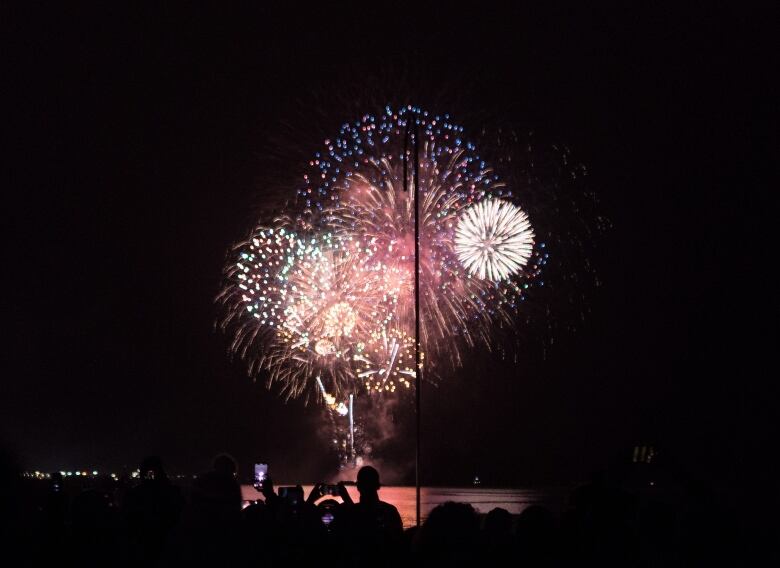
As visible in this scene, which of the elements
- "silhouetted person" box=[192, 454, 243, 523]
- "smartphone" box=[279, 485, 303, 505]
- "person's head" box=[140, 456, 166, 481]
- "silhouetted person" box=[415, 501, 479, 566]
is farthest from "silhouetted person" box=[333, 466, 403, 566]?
"smartphone" box=[279, 485, 303, 505]

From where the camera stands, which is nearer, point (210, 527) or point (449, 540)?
point (449, 540)

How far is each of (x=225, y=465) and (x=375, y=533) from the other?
1167 mm

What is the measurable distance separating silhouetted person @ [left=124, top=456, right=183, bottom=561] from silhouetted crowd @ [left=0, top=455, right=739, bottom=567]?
0.01 metres

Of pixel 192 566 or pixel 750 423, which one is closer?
pixel 192 566

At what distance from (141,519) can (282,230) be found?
1015 inches

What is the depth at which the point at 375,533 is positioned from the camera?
820cm

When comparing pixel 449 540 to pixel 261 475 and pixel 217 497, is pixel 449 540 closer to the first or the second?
pixel 217 497

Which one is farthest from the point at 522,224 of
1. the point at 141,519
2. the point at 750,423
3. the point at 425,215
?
the point at 750,423

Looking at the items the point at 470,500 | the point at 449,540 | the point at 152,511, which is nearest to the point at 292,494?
the point at 152,511

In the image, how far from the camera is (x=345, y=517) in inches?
338

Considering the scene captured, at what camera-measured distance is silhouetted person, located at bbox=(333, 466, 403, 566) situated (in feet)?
26.0

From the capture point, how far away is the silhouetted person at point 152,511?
30.1ft

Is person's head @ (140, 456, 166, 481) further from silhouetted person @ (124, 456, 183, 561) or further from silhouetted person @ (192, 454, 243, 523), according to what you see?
silhouetted person @ (192, 454, 243, 523)

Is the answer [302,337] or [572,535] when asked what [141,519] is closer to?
[572,535]
